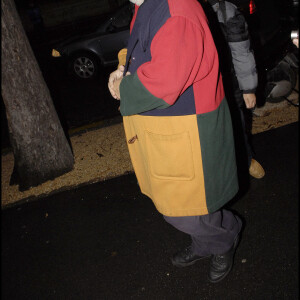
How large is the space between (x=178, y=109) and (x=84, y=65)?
273 inches

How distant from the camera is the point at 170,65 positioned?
1.22 m

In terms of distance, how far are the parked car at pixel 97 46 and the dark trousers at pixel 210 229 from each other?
6122mm

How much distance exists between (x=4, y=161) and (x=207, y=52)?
4.34 meters

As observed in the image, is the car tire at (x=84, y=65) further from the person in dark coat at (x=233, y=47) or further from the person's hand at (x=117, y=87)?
the person's hand at (x=117, y=87)

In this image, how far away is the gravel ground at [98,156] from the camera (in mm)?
3631

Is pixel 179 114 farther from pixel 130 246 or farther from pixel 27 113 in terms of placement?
pixel 27 113

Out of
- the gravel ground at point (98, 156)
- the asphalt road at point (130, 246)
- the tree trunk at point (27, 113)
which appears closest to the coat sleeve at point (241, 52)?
the asphalt road at point (130, 246)

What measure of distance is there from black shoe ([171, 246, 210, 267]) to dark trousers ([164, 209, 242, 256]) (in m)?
0.11

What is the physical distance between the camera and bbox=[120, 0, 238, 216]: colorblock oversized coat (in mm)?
1235

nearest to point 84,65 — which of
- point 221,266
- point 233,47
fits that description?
point 233,47

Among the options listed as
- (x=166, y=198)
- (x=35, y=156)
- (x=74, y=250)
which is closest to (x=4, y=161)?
(x=35, y=156)

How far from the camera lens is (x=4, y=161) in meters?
4.63

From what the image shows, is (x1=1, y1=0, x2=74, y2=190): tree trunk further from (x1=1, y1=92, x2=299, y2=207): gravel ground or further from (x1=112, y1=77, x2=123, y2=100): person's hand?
(x1=112, y1=77, x2=123, y2=100): person's hand

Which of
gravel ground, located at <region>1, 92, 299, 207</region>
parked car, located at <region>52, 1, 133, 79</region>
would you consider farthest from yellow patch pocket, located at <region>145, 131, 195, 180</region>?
parked car, located at <region>52, 1, 133, 79</region>
